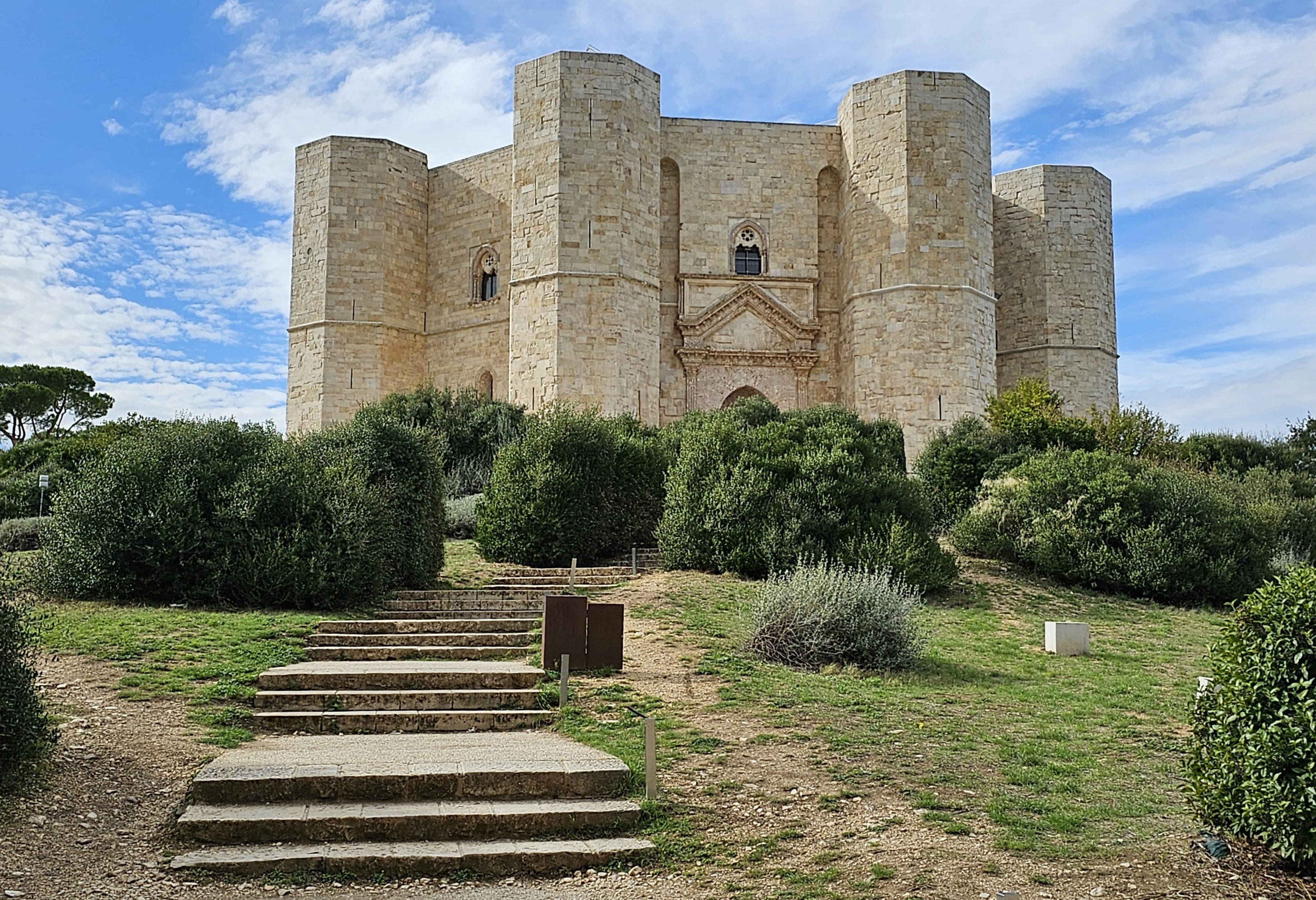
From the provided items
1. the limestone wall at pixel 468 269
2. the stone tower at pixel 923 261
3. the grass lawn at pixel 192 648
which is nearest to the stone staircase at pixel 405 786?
the grass lawn at pixel 192 648

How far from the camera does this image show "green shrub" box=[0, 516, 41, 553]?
1897 centimetres

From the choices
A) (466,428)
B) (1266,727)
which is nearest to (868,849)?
(1266,727)

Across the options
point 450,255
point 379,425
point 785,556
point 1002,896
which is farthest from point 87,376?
point 1002,896

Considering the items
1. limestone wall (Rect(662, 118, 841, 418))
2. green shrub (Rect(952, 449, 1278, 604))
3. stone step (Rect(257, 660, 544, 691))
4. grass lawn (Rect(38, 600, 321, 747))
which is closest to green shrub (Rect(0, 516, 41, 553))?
grass lawn (Rect(38, 600, 321, 747))

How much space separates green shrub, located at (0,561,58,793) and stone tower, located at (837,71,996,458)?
2130 centimetres

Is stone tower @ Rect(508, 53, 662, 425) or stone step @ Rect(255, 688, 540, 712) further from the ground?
stone tower @ Rect(508, 53, 662, 425)

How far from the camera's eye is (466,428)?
23.6 metres

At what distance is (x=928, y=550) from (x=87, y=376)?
38960 mm

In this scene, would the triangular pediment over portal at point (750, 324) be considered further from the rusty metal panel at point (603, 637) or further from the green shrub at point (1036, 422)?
the rusty metal panel at point (603, 637)

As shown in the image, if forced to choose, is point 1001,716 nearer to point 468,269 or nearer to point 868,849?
point 868,849

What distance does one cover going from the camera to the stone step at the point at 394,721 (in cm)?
773

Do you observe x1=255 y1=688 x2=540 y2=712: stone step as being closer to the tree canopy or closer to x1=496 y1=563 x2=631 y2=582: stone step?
x1=496 y1=563 x2=631 y2=582: stone step

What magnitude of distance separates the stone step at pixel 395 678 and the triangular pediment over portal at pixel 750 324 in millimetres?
19039

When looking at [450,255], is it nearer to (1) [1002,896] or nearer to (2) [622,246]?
(2) [622,246]
